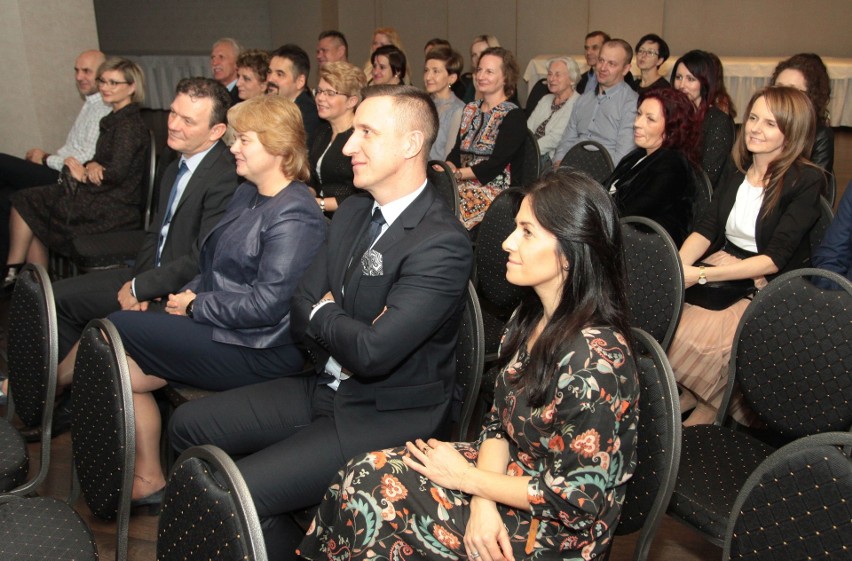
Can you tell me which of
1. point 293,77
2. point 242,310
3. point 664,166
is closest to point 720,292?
point 664,166

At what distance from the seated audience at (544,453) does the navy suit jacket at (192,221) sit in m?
1.37

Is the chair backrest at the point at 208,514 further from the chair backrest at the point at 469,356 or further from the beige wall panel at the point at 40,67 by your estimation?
the beige wall panel at the point at 40,67

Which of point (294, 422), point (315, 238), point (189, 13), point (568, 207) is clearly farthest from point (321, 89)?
point (189, 13)

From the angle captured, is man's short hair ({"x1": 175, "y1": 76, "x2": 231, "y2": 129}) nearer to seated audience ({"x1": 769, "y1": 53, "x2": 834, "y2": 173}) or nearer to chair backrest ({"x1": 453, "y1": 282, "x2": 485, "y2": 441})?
chair backrest ({"x1": 453, "y1": 282, "x2": 485, "y2": 441})

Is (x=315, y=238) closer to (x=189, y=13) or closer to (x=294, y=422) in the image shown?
(x=294, y=422)

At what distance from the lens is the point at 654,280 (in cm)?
229

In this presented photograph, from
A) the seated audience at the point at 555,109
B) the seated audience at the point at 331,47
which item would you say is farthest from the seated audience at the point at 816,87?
the seated audience at the point at 331,47

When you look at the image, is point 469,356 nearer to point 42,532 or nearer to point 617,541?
point 617,541

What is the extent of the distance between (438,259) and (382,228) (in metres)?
0.26

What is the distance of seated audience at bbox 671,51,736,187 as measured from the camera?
384 centimetres

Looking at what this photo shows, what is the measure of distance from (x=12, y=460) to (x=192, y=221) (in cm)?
115

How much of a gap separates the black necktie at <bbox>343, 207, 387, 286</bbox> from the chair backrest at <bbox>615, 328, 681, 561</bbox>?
75 centimetres

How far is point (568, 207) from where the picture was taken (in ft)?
5.11

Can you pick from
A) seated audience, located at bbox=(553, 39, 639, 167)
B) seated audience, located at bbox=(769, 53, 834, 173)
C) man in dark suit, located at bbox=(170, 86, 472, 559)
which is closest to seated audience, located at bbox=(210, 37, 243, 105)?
seated audience, located at bbox=(553, 39, 639, 167)
